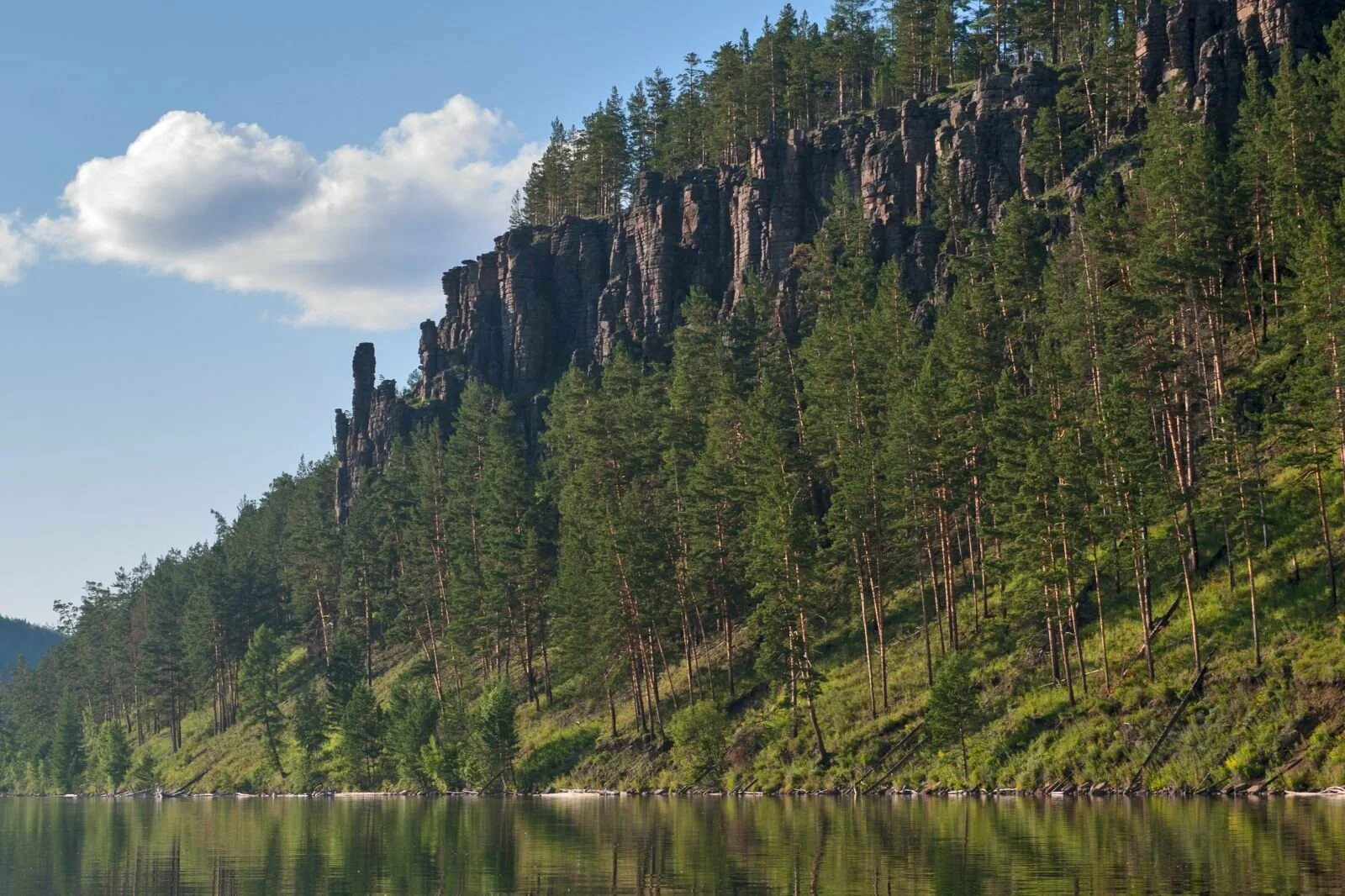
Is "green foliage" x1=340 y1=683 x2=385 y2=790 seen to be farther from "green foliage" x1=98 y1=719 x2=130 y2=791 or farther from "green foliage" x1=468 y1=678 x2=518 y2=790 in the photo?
"green foliage" x1=98 y1=719 x2=130 y2=791

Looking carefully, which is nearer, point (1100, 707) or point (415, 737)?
point (1100, 707)

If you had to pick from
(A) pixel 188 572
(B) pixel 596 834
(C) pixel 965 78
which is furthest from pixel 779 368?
(A) pixel 188 572

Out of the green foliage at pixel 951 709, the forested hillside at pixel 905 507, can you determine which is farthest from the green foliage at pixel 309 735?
the green foliage at pixel 951 709

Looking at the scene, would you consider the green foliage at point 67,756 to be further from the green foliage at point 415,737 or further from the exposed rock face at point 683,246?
the green foliage at point 415,737

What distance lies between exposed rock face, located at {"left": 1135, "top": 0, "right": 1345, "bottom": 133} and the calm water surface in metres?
71.9

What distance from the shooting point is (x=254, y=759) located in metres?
130

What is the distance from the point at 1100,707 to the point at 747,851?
29.3 metres

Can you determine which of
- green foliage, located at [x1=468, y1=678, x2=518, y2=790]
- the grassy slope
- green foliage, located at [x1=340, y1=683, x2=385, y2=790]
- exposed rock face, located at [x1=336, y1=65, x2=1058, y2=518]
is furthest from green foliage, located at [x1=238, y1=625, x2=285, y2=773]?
the grassy slope

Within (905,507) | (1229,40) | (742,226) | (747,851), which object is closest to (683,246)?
(742,226)

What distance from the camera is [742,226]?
145250mm

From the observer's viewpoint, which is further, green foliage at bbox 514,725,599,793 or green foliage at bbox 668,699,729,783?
green foliage at bbox 514,725,599,793

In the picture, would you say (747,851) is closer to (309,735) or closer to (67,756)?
(309,735)

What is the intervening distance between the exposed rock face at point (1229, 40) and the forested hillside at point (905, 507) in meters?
0.48

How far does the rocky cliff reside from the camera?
117062mm
